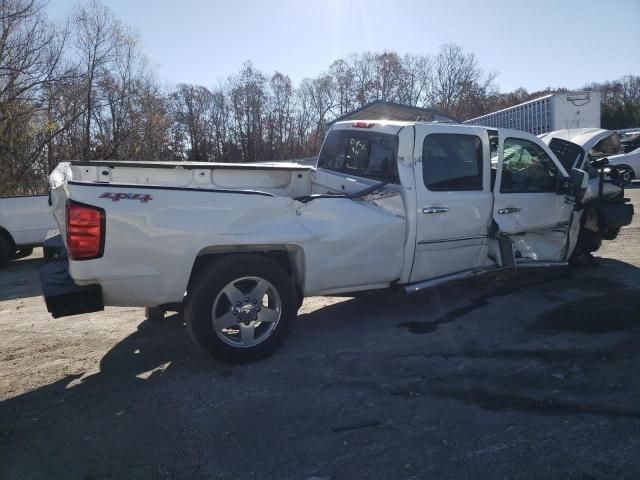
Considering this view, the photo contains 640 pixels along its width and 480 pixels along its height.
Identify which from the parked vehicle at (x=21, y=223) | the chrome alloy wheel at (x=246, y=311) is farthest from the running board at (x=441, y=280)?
the parked vehicle at (x=21, y=223)

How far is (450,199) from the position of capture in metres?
4.89

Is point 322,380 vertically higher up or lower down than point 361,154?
lower down

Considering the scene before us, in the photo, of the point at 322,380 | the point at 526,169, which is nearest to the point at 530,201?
the point at 526,169

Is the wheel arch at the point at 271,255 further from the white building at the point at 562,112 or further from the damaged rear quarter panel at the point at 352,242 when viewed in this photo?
the white building at the point at 562,112

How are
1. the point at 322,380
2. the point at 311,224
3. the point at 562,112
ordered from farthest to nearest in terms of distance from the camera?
the point at 562,112 < the point at 311,224 < the point at 322,380

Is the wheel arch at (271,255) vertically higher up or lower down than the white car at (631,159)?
lower down

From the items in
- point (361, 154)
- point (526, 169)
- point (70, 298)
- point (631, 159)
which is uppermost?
point (631, 159)

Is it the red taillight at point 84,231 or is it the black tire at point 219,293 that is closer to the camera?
the red taillight at point 84,231

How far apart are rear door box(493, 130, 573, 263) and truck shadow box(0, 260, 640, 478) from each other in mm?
863

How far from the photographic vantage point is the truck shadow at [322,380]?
3.01 m

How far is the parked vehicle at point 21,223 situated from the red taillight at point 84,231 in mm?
6587

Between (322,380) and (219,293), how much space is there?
3.38 feet

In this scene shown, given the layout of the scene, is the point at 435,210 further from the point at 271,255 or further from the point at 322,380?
the point at 322,380

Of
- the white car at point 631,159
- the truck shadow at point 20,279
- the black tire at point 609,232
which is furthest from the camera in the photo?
the white car at point 631,159
